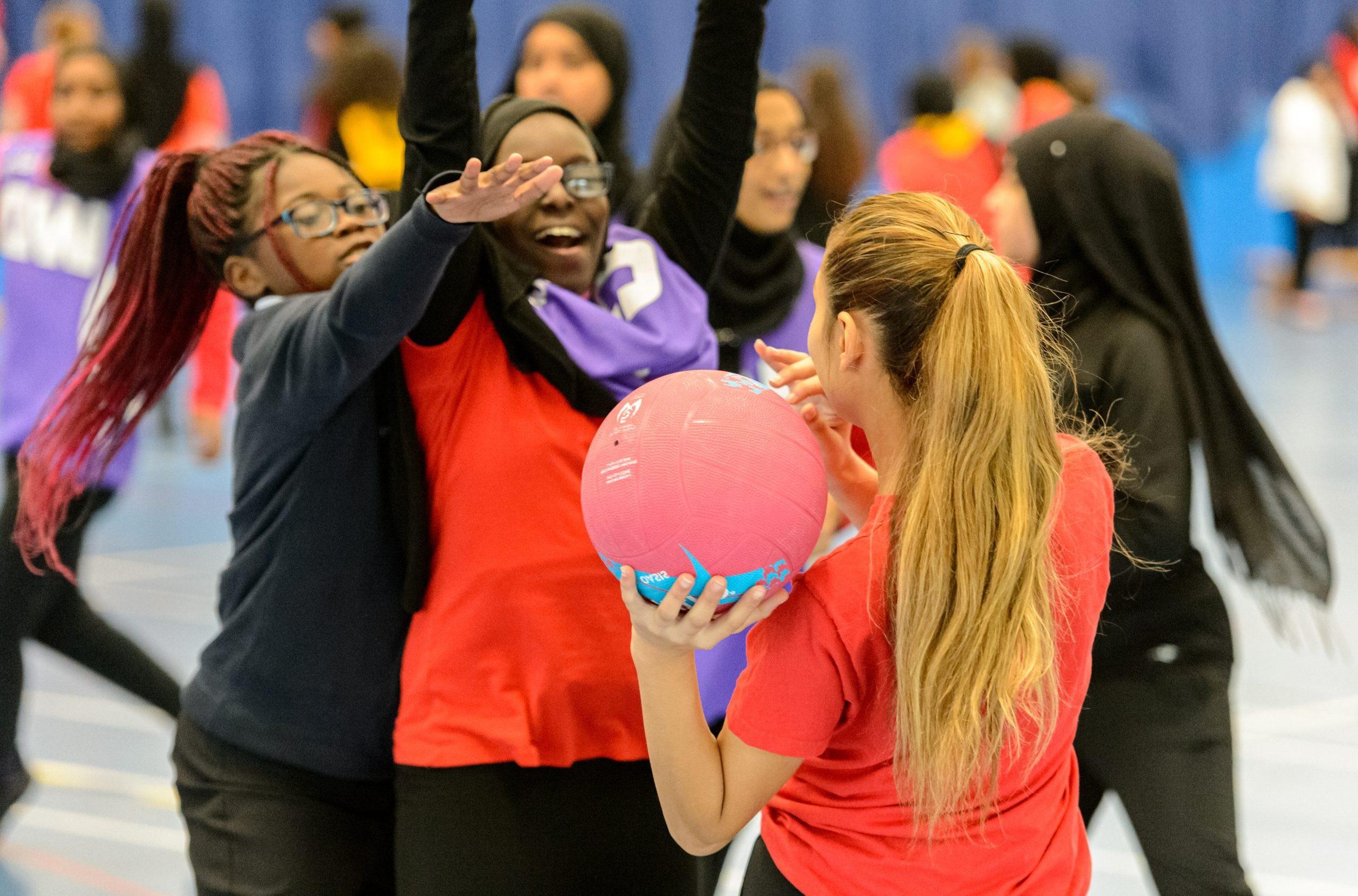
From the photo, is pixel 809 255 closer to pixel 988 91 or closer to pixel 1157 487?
pixel 1157 487

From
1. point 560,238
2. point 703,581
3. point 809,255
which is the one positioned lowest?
point 809,255

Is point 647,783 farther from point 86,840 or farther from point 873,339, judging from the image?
point 86,840

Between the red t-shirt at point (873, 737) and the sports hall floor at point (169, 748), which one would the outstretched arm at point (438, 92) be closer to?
the red t-shirt at point (873, 737)

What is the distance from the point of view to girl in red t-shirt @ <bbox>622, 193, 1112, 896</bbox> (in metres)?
1.61

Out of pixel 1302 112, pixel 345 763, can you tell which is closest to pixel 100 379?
pixel 345 763

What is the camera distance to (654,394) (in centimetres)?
170

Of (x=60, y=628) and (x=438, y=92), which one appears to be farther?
(x=60, y=628)

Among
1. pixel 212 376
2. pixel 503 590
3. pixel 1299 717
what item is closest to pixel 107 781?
pixel 212 376

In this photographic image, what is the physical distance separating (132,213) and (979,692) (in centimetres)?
172

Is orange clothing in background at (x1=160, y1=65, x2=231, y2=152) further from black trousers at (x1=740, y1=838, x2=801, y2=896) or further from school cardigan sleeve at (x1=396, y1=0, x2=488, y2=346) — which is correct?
black trousers at (x1=740, y1=838, x2=801, y2=896)

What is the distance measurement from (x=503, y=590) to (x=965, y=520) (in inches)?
30.9

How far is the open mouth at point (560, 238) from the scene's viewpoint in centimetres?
231

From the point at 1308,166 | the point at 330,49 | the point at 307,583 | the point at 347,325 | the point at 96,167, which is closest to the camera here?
the point at 347,325

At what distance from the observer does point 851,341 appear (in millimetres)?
1713
